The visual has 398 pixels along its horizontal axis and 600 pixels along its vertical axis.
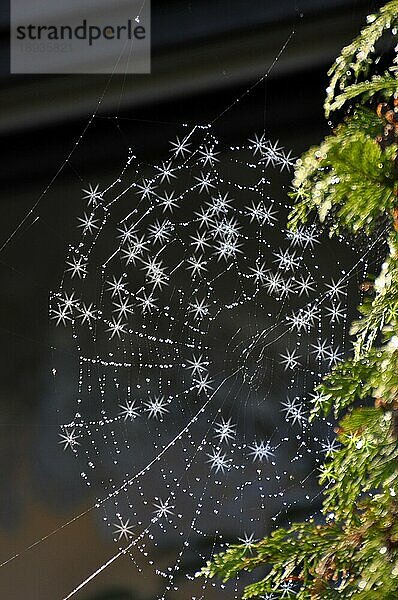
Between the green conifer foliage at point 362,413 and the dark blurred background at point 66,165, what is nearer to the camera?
the green conifer foliage at point 362,413

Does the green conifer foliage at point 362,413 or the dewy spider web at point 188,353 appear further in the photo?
the dewy spider web at point 188,353

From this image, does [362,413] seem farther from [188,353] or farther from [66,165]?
[66,165]

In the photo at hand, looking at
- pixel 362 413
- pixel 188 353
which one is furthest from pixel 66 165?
pixel 362 413

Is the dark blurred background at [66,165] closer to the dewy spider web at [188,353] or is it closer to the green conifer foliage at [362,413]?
the dewy spider web at [188,353]

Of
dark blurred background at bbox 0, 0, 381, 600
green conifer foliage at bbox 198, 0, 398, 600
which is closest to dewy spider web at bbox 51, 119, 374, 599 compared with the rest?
dark blurred background at bbox 0, 0, 381, 600

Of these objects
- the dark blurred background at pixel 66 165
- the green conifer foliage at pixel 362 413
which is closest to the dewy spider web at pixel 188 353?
the dark blurred background at pixel 66 165
